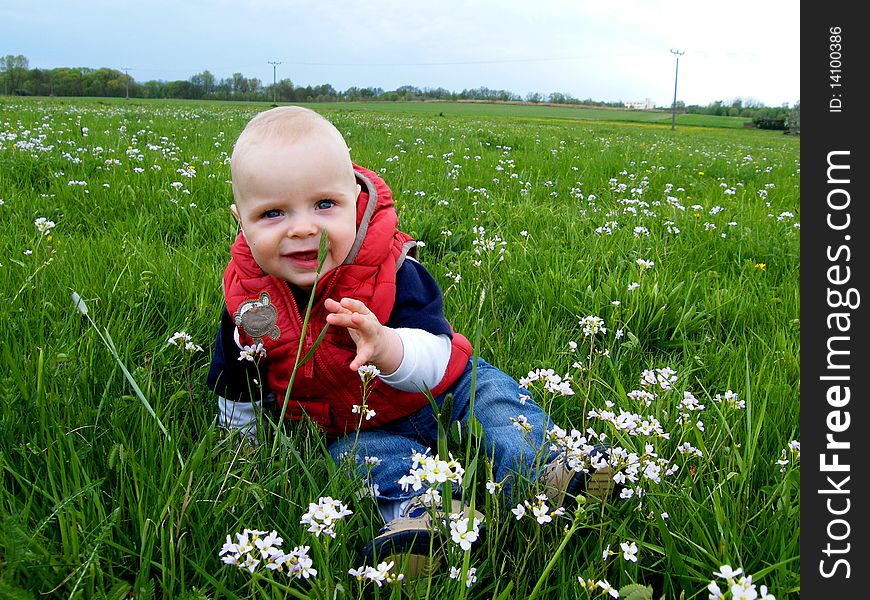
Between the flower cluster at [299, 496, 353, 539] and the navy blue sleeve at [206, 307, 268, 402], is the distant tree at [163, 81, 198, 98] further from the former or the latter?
the flower cluster at [299, 496, 353, 539]

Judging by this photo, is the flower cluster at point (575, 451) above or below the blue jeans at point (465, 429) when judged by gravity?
above

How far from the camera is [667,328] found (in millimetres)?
3943

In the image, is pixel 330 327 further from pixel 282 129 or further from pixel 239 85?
pixel 239 85

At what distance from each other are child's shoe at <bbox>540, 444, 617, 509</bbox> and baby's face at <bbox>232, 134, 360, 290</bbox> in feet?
3.95

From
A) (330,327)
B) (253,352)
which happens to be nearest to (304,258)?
(330,327)

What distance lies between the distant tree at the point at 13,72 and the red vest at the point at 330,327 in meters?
119

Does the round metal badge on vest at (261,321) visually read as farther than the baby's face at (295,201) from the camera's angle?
Yes

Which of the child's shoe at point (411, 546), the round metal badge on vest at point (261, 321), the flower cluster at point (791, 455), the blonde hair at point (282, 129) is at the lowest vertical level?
the child's shoe at point (411, 546)

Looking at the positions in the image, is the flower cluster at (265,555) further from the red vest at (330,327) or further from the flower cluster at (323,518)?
the red vest at (330,327)

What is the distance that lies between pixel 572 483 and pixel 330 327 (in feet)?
3.97

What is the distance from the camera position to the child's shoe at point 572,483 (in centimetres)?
217

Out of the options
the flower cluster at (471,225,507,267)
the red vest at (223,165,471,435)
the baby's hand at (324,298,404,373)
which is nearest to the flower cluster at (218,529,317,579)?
the baby's hand at (324,298,404,373)

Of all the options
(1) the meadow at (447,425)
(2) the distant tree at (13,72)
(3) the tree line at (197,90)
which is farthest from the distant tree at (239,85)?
(1) the meadow at (447,425)

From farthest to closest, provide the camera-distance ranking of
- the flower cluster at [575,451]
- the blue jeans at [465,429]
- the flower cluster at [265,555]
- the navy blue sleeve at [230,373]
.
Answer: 1. the navy blue sleeve at [230,373]
2. the blue jeans at [465,429]
3. the flower cluster at [575,451]
4. the flower cluster at [265,555]
